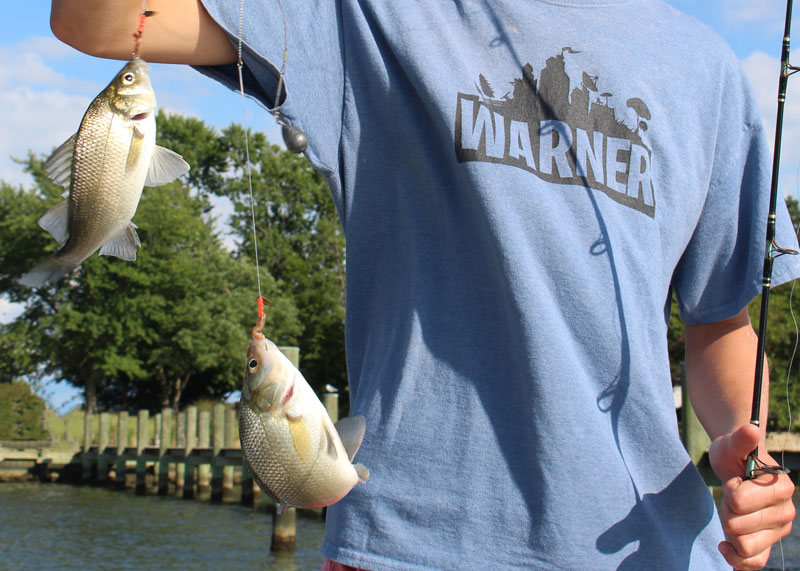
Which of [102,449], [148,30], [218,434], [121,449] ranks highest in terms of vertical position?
[148,30]

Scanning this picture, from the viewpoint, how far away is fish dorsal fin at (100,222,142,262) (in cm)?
143

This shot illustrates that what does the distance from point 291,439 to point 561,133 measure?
2.82 ft

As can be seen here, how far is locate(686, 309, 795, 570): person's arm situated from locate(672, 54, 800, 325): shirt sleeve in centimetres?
11

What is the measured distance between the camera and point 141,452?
23828 mm

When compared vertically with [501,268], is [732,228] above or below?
above

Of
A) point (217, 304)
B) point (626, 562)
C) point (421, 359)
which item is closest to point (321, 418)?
point (421, 359)

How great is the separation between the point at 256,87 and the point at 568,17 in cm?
74

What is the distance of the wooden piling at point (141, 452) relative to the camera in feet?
76.5

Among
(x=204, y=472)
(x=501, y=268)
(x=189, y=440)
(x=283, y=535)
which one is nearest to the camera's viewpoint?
(x=501, y=268)

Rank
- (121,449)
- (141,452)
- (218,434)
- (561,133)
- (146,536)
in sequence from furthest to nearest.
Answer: (121,449) < (141,452) < (218,434) < (146,536) < (561,133)

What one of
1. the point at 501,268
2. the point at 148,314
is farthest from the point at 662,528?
the point at 148,314

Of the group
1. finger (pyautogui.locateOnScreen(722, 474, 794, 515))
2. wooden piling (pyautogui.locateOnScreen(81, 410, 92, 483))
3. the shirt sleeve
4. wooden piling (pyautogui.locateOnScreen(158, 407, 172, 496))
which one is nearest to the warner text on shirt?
the shirt sleeve

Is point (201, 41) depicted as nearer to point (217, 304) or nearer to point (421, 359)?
point (421, 359)

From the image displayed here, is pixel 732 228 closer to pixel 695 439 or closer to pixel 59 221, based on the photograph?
pixel 59 221
